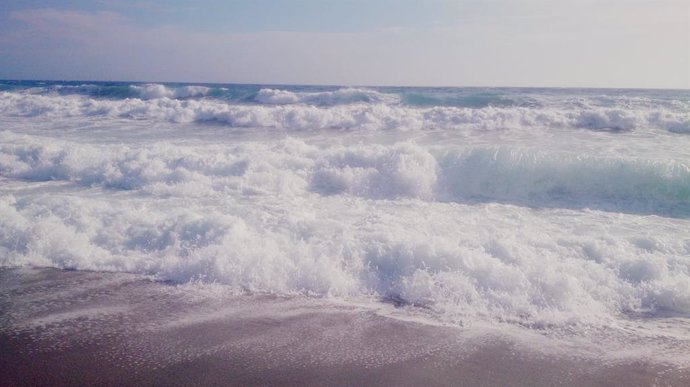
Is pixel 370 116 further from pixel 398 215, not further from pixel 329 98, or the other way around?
pixel 398 215

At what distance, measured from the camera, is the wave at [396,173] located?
9195 mm

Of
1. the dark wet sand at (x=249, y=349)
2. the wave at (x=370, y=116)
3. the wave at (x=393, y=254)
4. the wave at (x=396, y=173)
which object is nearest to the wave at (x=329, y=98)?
the wave at (x=370, y=116)

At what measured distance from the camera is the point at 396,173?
9.95m

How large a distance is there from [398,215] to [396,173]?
229cm

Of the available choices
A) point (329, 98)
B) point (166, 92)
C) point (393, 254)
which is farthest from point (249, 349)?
point (166, 92)

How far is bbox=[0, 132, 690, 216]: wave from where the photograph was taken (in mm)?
9195

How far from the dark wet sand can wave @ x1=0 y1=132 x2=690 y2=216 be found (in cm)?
461

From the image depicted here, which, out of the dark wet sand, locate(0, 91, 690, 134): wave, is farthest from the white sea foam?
the dark wet sand

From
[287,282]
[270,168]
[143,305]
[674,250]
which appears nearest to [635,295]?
[674,250]

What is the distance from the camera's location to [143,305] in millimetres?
4773

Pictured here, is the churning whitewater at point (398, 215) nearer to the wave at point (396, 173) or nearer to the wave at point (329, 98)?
the wave at point (396, 173)

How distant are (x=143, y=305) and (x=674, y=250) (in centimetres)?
655

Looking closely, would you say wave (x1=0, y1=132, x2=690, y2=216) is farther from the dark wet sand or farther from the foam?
the dark wet sand

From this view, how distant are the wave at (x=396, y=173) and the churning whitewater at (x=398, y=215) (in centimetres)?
4
